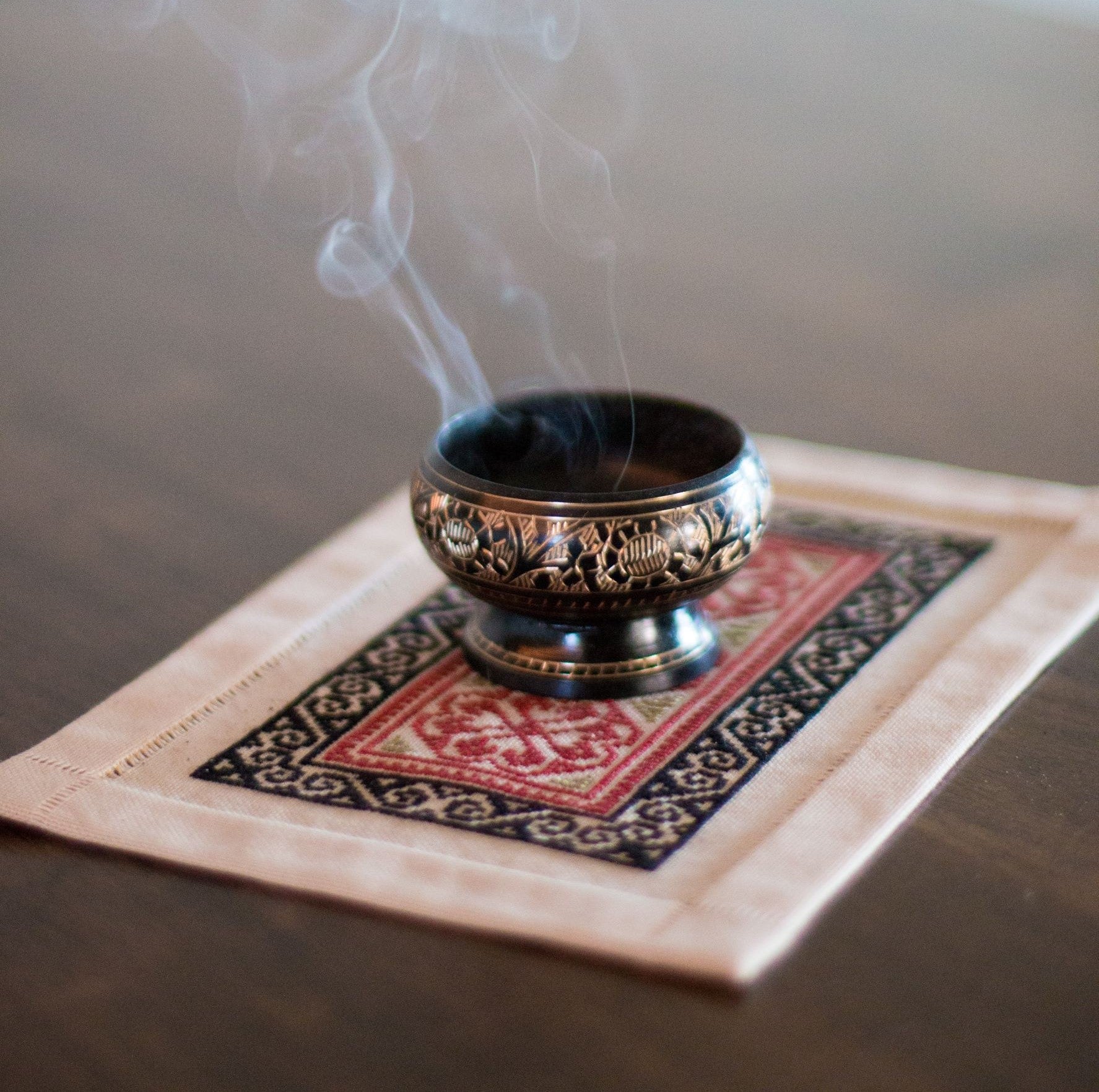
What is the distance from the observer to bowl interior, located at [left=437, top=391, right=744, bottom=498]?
109 cm

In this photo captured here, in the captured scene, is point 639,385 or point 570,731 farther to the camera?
point 639,385

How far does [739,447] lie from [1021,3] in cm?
211

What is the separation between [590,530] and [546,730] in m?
0.14

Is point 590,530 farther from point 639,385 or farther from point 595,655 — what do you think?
point 639,385

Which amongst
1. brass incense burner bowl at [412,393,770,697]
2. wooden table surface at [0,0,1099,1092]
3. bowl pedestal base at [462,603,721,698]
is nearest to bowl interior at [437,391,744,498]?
brass incense burner bowl at [412,393,770,697]

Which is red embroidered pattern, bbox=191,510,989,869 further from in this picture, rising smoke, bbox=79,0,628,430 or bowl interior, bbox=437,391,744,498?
rising smoke, bbox=79,0,628,430

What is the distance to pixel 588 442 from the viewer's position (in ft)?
3.72

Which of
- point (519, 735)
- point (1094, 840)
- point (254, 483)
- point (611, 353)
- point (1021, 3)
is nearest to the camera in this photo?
point (1094, 840)

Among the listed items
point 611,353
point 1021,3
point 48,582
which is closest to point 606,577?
point 48,582

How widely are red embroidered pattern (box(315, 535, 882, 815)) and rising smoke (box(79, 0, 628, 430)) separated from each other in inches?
9.5

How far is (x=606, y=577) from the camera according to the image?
0.95m

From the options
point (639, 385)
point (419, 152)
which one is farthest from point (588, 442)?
point (419, 152)

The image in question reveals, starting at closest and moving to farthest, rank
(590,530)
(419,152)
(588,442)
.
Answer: (590,530), (588,442), (419,152)

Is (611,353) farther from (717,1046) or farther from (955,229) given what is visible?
(717,1046)
